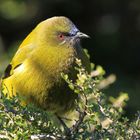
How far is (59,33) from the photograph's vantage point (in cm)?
508

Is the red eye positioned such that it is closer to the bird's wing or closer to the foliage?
the bird's wing

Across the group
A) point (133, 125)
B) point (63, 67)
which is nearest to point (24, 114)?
point (133, 125)

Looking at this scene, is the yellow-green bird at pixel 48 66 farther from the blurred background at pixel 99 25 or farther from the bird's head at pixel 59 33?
the blurred background at pixel 99 25

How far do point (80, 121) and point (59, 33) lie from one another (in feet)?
5.10

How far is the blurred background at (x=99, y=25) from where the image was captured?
8.95 meters

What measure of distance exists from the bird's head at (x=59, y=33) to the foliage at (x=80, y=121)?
123cm

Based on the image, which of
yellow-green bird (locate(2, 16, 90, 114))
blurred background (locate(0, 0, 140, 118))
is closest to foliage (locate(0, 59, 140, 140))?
yellow-green bird (locate(2, 16, 90, 114))

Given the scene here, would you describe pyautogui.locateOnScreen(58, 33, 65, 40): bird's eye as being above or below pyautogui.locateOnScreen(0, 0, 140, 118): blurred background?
above

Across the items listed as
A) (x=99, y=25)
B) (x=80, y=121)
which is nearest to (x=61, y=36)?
(x=80, y=121)

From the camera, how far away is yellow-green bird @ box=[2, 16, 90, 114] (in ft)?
15.6

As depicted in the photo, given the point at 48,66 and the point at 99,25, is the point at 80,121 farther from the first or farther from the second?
the point at 99,25

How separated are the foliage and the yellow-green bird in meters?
0.84

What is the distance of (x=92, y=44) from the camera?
9.48 m

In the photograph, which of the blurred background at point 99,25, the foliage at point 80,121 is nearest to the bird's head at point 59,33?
the foliage at point 80,121
